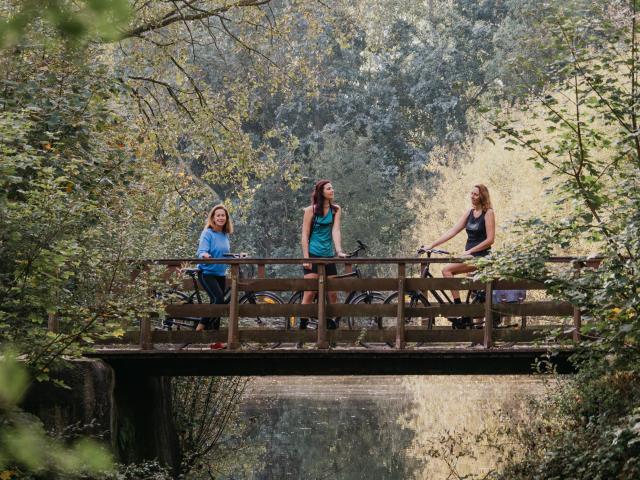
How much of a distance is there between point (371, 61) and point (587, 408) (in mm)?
38601

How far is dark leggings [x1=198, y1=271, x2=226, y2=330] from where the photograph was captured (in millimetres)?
12125

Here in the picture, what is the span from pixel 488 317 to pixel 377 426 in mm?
9724

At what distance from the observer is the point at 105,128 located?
12258mm

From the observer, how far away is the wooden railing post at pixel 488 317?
1179 cm

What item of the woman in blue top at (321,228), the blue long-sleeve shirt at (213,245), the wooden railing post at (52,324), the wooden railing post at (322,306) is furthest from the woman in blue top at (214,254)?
the wooden railing post at (52,324)

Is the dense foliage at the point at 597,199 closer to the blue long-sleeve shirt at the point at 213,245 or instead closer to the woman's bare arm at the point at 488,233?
the woman's bare arm at the point at 488,233

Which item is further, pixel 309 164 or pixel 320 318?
pixel 309 164

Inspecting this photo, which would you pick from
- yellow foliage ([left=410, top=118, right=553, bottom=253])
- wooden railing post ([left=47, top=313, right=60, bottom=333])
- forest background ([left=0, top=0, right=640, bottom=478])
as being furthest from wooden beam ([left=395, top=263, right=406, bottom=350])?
yellow foliage ([left=410, top=118, right=553, bottom=253])

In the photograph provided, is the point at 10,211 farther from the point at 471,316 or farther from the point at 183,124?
the point at 183,124

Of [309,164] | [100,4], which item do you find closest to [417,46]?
[309,164]

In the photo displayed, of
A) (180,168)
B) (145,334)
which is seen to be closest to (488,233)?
(145,334)

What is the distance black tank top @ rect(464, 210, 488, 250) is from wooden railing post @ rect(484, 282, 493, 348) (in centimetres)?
47

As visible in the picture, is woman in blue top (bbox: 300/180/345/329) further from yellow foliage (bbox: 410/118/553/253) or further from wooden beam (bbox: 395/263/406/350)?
yellow foliage (bbox: 410/118/553/253)

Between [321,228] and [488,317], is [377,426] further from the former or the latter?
[321,228]
